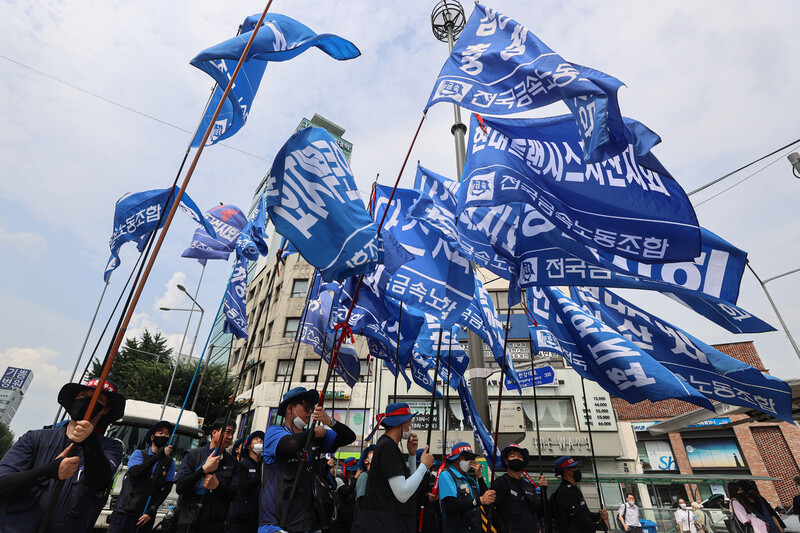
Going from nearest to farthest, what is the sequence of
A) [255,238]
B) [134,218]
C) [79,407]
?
[79,407] → [134,218] → [255,238]

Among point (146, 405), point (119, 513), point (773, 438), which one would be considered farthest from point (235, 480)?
point (773, 438)

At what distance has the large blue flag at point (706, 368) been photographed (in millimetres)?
5387

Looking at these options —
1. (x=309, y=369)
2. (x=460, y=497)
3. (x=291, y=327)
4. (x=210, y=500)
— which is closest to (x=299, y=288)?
(x=291, y=327)

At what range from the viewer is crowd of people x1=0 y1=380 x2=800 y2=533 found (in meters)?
2.63

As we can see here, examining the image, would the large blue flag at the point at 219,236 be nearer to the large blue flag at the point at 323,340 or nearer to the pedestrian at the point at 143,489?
the large blue flag at the point at 323,340

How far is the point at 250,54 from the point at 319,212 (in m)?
1.66

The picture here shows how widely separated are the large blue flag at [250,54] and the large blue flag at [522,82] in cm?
135

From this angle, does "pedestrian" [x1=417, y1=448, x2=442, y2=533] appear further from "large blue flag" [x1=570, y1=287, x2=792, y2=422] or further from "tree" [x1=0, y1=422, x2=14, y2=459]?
"tree" [x1=0, y1=422, x2=14, y2=459]

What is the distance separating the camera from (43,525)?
225 centimetres

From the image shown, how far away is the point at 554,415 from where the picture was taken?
25062mm

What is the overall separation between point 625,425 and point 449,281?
82.0 feet

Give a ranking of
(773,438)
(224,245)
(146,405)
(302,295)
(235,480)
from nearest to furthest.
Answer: (235,480) → (224,245) → (146,405) → (773,438) → (302,295)

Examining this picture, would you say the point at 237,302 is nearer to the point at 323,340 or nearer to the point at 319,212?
the point at 323,340

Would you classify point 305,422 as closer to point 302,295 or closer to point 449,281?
point 449,281
